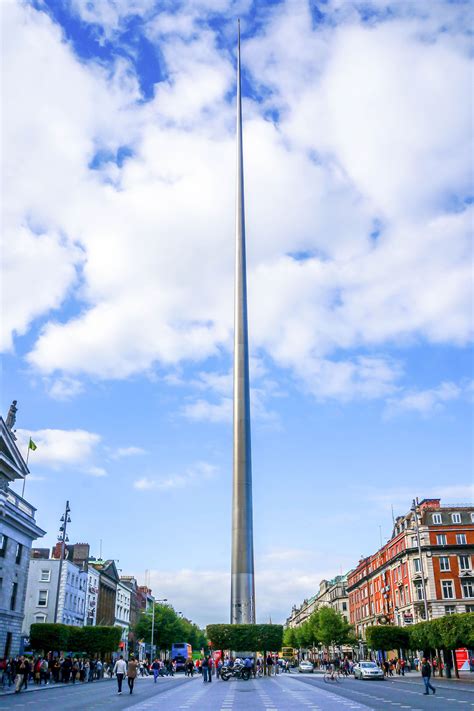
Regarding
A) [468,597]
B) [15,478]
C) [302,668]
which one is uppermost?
[15,478]

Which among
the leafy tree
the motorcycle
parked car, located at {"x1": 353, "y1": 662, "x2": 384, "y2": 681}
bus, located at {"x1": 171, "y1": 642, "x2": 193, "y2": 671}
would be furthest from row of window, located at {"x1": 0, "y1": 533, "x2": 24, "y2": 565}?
the leafy tree

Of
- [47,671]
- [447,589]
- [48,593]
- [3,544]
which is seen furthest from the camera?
[48,593]

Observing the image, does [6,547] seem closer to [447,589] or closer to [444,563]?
[444,563]

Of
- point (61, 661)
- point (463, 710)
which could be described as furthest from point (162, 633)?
point (463, 710)

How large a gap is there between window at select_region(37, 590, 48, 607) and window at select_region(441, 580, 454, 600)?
172 feet

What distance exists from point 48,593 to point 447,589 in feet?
173

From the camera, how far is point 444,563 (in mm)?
86688

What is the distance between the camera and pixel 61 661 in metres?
59.8

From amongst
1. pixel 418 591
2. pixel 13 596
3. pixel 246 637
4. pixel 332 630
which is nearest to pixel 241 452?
pixel 246 637

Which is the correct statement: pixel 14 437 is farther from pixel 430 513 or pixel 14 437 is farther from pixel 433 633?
pixel 430 513

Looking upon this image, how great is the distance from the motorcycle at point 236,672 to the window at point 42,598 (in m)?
41.9

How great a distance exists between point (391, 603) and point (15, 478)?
65.6 m

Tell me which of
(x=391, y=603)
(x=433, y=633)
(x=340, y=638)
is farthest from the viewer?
(x=340, y=638)

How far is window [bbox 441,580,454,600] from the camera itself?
85.2 metres
